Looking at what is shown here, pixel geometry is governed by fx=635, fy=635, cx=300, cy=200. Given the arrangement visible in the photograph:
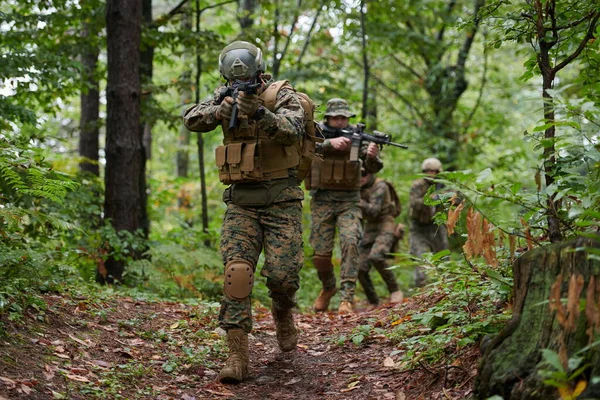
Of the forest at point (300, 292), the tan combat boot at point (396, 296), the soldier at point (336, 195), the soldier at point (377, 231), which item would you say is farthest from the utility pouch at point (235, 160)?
the tan combat boot at point (396, 296)

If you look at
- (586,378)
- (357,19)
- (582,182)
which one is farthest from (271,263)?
(357,19)

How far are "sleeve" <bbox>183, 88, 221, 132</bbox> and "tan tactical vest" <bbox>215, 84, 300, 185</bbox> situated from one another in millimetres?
106

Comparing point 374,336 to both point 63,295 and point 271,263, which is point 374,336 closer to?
point 271,263

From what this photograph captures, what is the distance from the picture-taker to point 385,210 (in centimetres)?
1056

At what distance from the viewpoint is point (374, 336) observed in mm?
5930

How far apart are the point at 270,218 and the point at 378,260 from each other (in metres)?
5.07

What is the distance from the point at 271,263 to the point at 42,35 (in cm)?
701

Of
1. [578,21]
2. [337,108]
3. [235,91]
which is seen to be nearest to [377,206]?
[337,108]

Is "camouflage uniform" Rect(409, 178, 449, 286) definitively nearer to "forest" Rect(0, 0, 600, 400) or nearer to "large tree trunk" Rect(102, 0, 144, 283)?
"forest" Rect(0, 0, 600, 400)

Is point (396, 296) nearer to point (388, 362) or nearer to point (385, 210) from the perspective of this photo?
point (385, 210)

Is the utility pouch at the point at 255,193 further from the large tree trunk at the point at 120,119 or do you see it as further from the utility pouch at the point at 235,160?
the large tree trunk at the point at 120,119

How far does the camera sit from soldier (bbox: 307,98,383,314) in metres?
8.78

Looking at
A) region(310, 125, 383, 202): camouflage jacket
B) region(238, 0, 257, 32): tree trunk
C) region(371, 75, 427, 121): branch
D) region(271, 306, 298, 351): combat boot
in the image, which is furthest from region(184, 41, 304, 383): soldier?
region(371, 75, 427, 121): branch

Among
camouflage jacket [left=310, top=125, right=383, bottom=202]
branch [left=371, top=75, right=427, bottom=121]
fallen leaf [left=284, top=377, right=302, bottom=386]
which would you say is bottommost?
fallen leaf [left=284, top=377, right=302, bottom=386]
